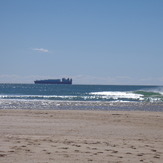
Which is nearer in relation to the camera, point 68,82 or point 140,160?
point 140,160

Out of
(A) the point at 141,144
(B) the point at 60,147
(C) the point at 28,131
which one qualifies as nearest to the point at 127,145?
(A) the point at 141,144

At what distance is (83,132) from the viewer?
1228 centimetres

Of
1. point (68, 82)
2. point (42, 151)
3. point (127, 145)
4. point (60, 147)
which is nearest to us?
point (42, 151)

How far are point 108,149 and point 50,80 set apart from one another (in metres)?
154

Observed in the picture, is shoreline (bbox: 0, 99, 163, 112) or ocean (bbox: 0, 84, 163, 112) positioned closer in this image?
shoreline (bbox: 0, 99, 163, 112)

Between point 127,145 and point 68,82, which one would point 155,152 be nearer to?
point 127,145

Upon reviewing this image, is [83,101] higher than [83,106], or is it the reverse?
[83,101]

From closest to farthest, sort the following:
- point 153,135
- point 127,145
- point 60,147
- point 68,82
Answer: point 60,147 < point 127,145 < point 153,135 < point 68,82

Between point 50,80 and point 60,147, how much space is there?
153 metres

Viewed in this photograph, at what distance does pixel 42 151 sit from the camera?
7.94m

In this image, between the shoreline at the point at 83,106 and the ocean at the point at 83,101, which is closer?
the shoreline at the point at 83,106

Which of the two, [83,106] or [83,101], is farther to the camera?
[83,101]

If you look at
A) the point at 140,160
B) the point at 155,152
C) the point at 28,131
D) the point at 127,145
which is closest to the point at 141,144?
the point at 127,145

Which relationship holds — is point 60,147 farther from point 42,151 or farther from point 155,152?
point 155,152
